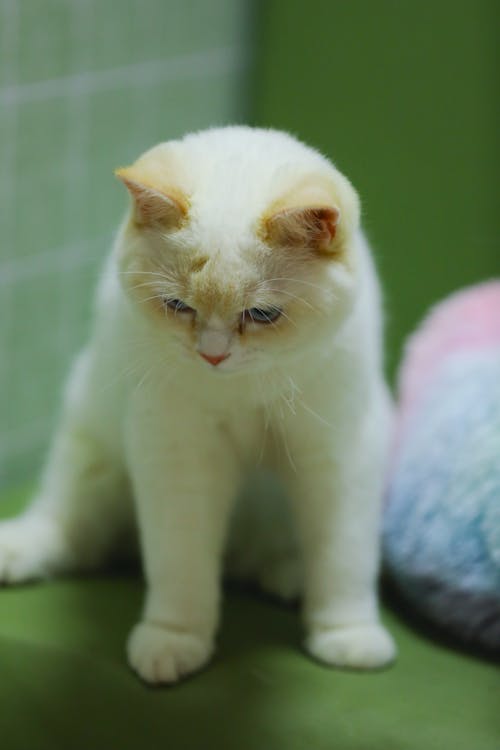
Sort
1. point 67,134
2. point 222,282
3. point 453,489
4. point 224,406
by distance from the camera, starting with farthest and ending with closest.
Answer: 1. point 67,134
2. point 453,489
3. point 224,406
4. point 222,282

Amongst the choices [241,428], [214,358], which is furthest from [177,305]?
[241,428]

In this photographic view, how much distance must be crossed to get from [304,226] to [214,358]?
132 mm

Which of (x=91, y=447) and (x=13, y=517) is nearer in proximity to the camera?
(x=91, y=447)

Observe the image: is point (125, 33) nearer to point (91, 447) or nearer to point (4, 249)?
point (4, 249)

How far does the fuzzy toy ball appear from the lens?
119cm

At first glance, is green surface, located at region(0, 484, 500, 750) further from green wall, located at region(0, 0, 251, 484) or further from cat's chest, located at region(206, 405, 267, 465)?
green wall, located at region(0, 0, 251, 484)

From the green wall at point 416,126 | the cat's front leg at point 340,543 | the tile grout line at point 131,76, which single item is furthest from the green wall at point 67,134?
the cat's front leg at point 340,543

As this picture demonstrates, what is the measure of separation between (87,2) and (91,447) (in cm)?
65

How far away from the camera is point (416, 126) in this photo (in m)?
1.62

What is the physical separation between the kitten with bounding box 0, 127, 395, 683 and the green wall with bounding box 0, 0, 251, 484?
0.92 feet

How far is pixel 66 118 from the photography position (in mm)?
1584

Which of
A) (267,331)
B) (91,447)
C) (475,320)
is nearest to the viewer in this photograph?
(267,331)

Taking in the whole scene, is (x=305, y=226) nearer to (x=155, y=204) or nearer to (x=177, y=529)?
(x=155, y=204)

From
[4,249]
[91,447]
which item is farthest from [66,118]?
[91,447]
